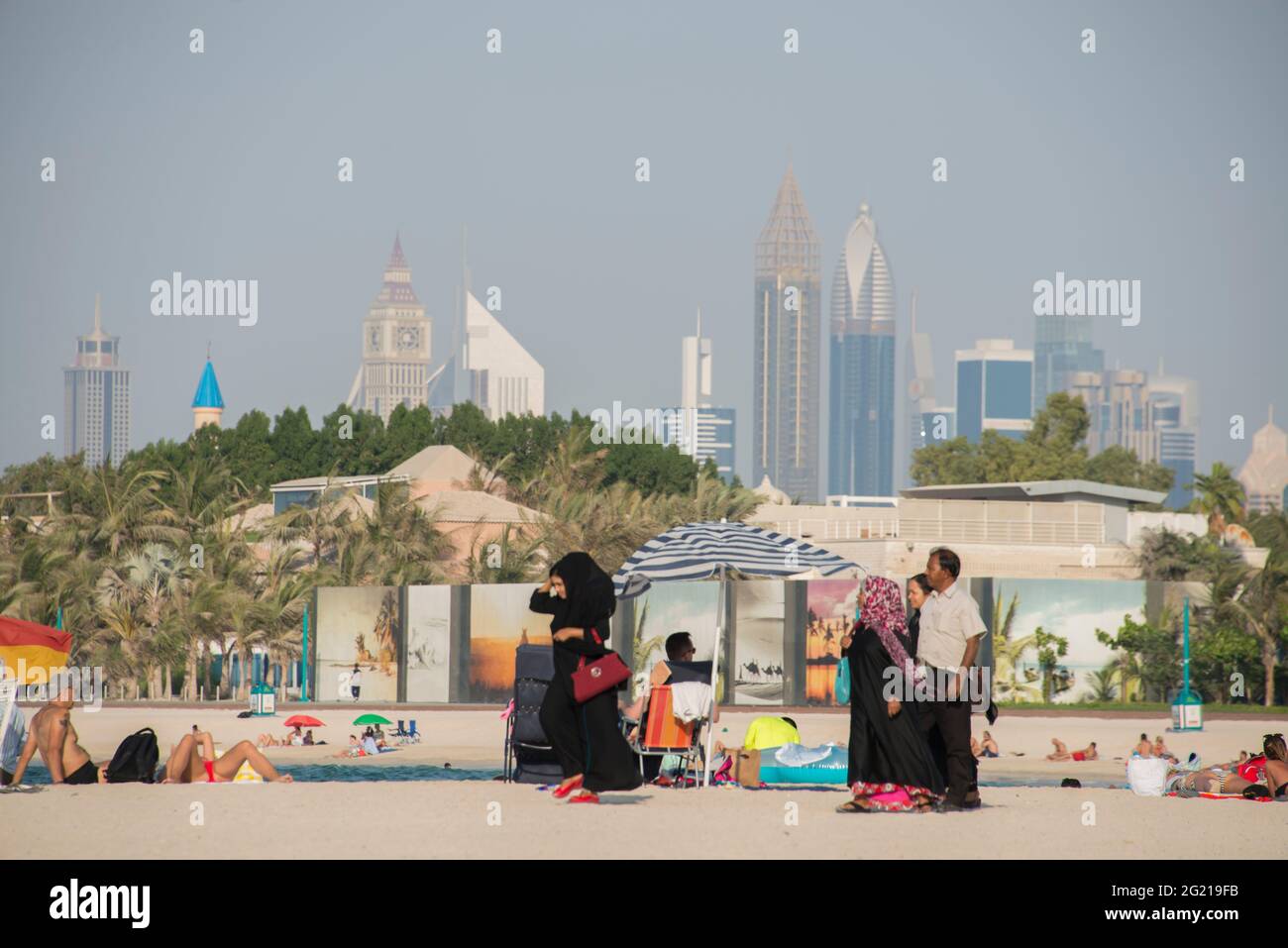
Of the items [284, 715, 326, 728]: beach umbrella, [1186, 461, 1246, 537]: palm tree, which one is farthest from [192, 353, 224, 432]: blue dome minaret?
[284, 715, 326, 728]: beach umbrella

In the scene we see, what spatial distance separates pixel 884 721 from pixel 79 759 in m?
6.18

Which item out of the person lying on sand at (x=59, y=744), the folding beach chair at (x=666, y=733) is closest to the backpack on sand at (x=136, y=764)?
the person lying on sand at (x=59, y=744)

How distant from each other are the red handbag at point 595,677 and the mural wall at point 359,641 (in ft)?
82.7

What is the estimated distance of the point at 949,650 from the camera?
37.3 ft

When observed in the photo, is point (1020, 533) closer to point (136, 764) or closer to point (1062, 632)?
point (1062, 632)

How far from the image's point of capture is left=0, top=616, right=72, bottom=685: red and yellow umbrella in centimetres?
1675

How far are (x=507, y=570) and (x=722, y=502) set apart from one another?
13.2 metres

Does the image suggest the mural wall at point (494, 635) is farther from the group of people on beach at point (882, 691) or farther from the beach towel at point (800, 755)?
the group of people on beach at point (882, 691)

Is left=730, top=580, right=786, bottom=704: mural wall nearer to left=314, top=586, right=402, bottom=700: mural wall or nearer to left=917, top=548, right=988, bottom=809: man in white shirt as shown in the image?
left=314, top=586, right=402, bottom=700: mural wall

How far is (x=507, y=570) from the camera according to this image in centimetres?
4684

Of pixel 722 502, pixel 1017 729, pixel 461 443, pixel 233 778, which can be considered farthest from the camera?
pixel 461 443

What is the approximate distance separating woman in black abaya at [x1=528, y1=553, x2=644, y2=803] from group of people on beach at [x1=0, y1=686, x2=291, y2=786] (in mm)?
3352
